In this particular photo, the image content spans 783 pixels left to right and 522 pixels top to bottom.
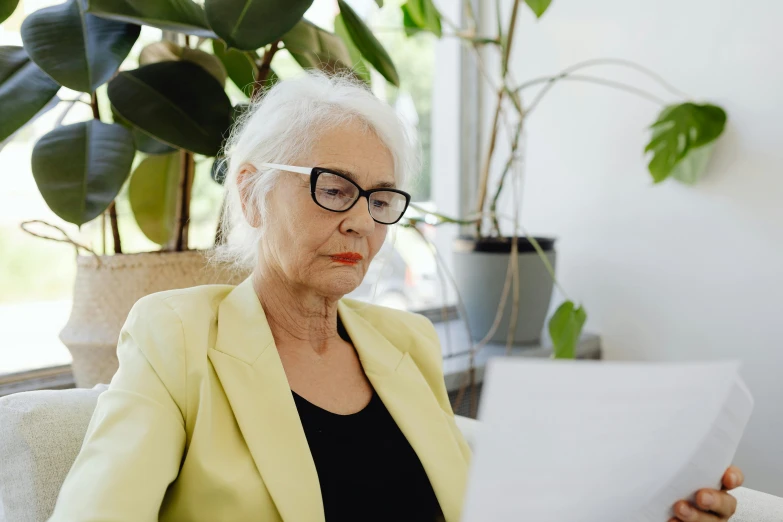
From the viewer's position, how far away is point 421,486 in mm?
1246

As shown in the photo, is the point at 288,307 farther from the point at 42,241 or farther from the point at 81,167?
the point at 42,241

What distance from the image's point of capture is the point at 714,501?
3.05ft

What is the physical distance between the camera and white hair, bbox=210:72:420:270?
3.99 feet

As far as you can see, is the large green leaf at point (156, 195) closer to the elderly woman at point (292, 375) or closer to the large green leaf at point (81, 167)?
the large green leaf at point (81, 167)

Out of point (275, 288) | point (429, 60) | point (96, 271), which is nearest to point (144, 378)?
point (275, 288)

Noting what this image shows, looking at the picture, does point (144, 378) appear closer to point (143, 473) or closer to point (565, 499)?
point (143, 473)

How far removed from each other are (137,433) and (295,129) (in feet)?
1.85

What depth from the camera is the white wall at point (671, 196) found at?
229cm

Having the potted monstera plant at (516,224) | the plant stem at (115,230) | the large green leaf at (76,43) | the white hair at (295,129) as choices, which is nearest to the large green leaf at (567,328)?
the potted monstera plant at (516,224)

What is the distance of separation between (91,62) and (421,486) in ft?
3.41

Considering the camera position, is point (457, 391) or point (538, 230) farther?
point (538, 230)

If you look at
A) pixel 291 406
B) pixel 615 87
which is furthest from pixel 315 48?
pixel 615 87

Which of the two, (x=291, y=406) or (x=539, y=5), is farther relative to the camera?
(x=539, y=5)

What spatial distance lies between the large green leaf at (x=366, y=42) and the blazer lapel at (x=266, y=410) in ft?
2.66
